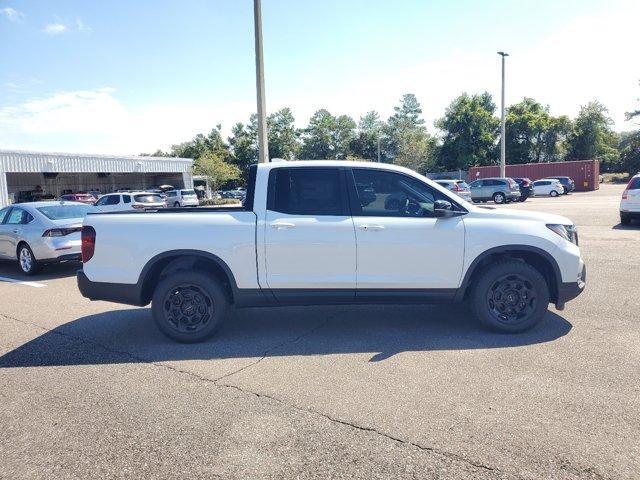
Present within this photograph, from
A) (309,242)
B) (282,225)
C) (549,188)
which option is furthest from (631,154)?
(282,225)

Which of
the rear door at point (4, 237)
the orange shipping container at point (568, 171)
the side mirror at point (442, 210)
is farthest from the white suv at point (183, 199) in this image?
the side mirror at point (442, 210)

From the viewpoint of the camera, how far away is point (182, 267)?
17.0ft

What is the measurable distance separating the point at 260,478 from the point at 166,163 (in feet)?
157

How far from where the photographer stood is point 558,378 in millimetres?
4023

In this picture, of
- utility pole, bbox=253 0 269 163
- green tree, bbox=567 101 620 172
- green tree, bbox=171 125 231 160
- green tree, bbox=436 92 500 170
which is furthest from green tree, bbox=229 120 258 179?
utility pole, bbox=253 0 269 163

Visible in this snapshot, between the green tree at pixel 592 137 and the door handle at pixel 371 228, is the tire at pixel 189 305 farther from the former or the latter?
the green tree at pixel 592 137

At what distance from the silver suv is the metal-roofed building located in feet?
98.9

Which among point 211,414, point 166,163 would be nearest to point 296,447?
point 211,414

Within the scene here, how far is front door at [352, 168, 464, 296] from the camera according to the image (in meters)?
5.02

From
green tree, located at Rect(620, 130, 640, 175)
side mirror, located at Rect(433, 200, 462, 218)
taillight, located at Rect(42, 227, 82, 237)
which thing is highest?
green tree, located at Rect(620, 130, 640, 175)

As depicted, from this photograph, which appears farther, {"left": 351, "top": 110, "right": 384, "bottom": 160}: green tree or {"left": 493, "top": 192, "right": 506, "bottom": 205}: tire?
{"left": 351, "top": 110, "right": 384, "bottom": 160}: green tree

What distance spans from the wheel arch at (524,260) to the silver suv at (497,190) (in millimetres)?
27041

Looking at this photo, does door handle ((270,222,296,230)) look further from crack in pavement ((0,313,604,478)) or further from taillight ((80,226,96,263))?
taillight ((80,226,96,263))

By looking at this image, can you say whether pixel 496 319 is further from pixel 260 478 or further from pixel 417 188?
pixel 260 478
